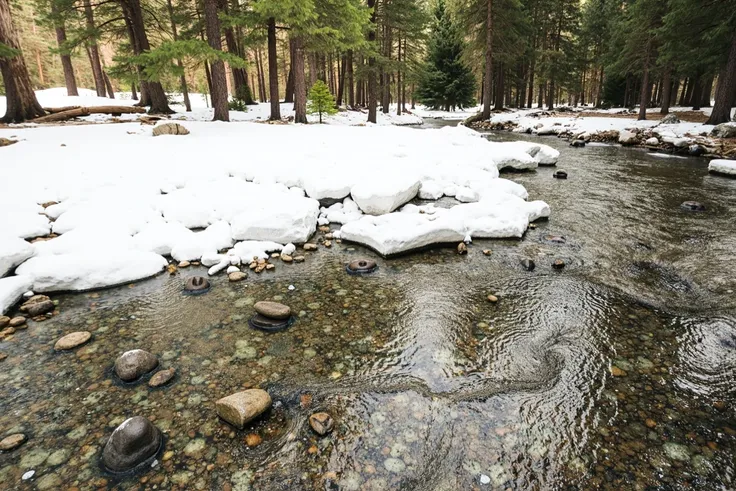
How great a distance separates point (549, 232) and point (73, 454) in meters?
6.00

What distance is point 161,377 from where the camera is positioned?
8.43ft

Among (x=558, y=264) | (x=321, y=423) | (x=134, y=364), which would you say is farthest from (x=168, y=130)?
(x=558, y=264)

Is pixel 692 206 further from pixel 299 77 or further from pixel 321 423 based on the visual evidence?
pixel 299 77

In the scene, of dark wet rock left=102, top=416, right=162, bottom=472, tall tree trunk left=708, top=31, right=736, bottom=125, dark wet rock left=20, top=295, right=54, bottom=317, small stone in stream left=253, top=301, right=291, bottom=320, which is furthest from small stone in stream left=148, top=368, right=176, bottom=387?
tall tree trunk left=708, top=31, right=736, bottom=125

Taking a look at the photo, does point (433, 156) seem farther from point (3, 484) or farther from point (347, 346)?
point (3, 484)

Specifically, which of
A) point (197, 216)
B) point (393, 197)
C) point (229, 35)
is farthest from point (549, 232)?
point (229, 35)

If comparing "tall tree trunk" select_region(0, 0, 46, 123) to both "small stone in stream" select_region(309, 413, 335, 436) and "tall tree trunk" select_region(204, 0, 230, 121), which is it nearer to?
"tall tree trunk" select_region(204, 0, 230, 121)

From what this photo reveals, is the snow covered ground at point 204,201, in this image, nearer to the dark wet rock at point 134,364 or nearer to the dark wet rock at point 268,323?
the dark wet rock at point 268,323

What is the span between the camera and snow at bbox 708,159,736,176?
28.7 ft

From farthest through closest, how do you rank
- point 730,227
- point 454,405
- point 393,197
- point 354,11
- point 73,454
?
point 354,11, point 393,197, point 730,227, point 454,405, point 73,454

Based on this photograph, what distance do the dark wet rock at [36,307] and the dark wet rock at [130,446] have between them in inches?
89.7

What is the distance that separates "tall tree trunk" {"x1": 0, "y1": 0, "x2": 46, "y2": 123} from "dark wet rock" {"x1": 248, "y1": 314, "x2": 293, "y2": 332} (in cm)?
1273

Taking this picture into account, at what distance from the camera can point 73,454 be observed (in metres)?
2.01

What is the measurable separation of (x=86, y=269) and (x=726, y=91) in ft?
71.0
